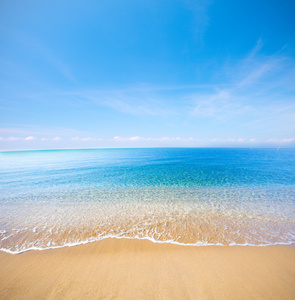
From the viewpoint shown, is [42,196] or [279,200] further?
[42,196]

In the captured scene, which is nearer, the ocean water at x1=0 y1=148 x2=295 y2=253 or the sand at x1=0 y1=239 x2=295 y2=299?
the sand at x1=0 y1=239 x2=295 y2=299

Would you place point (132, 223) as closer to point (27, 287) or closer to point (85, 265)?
point (85, 265)

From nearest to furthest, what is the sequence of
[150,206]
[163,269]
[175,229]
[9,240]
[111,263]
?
1. [163,269]
2. [111,263]
3. [9,240]
4. [175,229]
5. [150,206]

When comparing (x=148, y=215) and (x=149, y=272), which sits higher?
(x=149, y=272)

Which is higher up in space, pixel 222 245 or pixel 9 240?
pixel 9 240

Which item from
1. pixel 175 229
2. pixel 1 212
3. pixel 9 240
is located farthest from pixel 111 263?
pixel 1 212

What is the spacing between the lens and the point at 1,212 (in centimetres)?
1159

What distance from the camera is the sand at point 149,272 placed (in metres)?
4.83

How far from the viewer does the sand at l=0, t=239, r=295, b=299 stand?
4.83m

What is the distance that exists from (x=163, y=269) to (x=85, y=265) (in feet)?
12.4

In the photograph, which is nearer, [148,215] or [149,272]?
[149,272]

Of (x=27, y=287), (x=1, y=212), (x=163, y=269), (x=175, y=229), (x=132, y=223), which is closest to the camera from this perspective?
(x=27, y=287)

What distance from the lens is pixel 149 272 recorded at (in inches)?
222

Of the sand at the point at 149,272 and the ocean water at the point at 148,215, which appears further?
the ocean water at the point at 148,215
